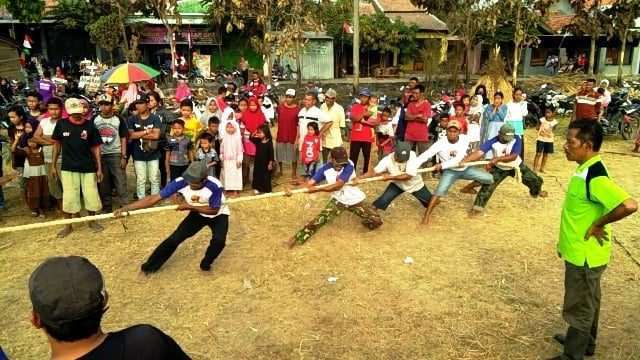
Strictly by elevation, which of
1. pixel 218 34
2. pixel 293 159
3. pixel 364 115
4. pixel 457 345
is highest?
pixel 218 34

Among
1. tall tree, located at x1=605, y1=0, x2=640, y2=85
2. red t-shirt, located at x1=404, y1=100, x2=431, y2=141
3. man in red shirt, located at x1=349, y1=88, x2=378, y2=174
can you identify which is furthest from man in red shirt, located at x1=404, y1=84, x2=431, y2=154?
tall tree, located at x1=605, y1=0, x2=640, y2=85

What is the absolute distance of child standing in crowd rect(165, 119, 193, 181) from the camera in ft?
23.8

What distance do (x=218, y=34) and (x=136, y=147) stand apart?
2033 centimetres

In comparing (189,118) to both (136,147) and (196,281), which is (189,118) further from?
(196,281)

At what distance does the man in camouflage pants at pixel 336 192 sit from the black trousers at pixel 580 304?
2.94 m

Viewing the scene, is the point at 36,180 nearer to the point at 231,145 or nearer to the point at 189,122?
the point at 189,122

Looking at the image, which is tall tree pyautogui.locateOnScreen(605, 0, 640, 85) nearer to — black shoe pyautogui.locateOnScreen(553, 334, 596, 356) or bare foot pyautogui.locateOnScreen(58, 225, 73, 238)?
black shoe pyautogui.locateOnScreen(553, 334, 596, 356)

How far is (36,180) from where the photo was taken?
7051 mm

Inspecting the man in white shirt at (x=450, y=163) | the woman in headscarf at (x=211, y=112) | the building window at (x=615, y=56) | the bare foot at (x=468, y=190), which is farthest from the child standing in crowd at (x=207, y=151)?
the building window at (x=615, y=56)

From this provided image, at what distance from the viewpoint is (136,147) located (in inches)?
284

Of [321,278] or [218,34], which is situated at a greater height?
[218,34]

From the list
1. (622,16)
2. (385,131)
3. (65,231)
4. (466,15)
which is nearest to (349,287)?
(65,231)

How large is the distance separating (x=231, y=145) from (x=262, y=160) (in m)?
0.60

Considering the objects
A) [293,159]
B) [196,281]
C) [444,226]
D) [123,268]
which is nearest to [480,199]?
[444,226]
